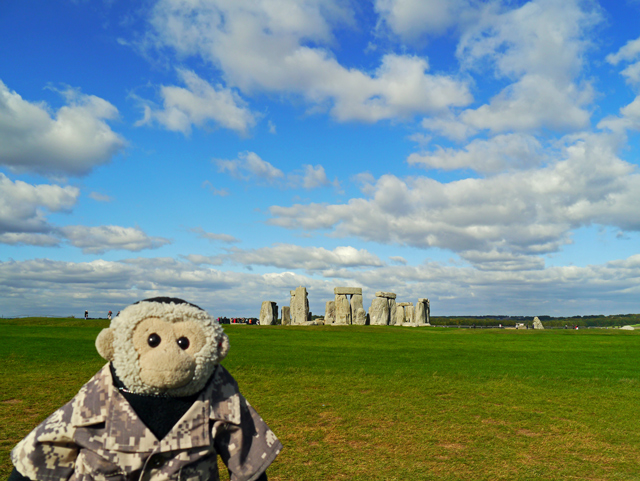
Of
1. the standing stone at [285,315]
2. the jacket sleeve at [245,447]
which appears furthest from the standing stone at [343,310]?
the jacket sleeve at [245,447]

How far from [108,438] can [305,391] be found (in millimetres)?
7444

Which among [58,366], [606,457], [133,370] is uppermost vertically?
[133,370]

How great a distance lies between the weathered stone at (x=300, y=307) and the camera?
3549cm

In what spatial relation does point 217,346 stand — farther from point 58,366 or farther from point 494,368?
point 494,368

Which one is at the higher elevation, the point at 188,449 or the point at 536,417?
the point at 188,449

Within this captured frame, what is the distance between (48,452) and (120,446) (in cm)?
45

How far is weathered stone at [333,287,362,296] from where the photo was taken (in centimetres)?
3581

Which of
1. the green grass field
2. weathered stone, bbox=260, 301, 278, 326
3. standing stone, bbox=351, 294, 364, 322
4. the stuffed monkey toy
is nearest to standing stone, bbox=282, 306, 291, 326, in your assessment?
weathered stone, bbox=260, 301, 278, 326

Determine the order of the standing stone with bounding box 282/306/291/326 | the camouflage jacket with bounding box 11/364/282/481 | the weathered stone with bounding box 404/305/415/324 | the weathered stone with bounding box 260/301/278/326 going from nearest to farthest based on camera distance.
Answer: the camouflage jacket with bounding box 11/364/282/481 < the weathered stone with bounding box 260/301/278/326 < the standing stone with bounding box 282/306/291/326 < the weathered stone with bounding box 404/305/415/324

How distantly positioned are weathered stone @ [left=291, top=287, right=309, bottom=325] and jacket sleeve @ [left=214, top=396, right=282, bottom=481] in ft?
107

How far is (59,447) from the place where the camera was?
2688mm

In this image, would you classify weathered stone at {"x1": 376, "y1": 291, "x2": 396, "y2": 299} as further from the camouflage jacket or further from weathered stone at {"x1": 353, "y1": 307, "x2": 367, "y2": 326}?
the camouflage jacket

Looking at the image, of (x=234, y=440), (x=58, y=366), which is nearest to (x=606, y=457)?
(x=234, y=440)

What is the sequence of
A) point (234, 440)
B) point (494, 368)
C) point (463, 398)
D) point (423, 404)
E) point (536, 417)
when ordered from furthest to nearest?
point (494, 368) < point (463, 398) < point (423, 404) < point (536, 417) < point (234, 440)
